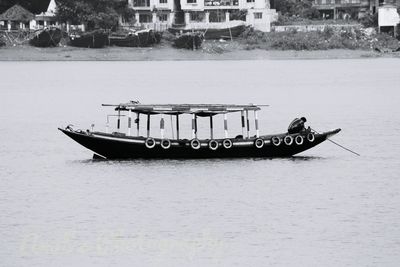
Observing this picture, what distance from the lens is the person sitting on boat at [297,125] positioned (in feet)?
A: 208

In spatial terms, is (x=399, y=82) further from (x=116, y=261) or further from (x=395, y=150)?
(x=116, y=261)

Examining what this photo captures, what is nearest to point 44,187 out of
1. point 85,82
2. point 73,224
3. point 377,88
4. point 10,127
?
point 73,224

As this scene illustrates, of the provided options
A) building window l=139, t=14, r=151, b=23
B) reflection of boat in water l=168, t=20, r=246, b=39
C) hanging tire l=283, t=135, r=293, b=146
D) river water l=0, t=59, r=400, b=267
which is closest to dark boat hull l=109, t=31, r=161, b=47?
reflection of boat in water l=168, t=20, r=246, b=39

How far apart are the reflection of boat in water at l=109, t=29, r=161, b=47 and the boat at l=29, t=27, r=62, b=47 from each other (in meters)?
6.93

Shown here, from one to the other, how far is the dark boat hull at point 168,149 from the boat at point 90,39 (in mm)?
101859

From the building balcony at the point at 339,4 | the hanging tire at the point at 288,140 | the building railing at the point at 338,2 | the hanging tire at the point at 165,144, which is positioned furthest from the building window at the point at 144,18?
the hanging tire at the point at 165,144

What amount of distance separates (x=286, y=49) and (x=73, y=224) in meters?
123

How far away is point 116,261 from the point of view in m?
43.0

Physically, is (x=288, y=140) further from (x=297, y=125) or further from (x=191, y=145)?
(x=191, y=145)

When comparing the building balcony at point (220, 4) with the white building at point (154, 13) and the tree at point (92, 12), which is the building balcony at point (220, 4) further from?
the tree at point (92, 12)

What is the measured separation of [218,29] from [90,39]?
17205 mm

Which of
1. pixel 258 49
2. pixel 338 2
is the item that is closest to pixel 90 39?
pixel 258 49

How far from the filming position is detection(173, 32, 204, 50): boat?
546 feet

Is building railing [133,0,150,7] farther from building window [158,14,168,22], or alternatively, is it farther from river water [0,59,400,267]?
river water [0,59,400,267]
